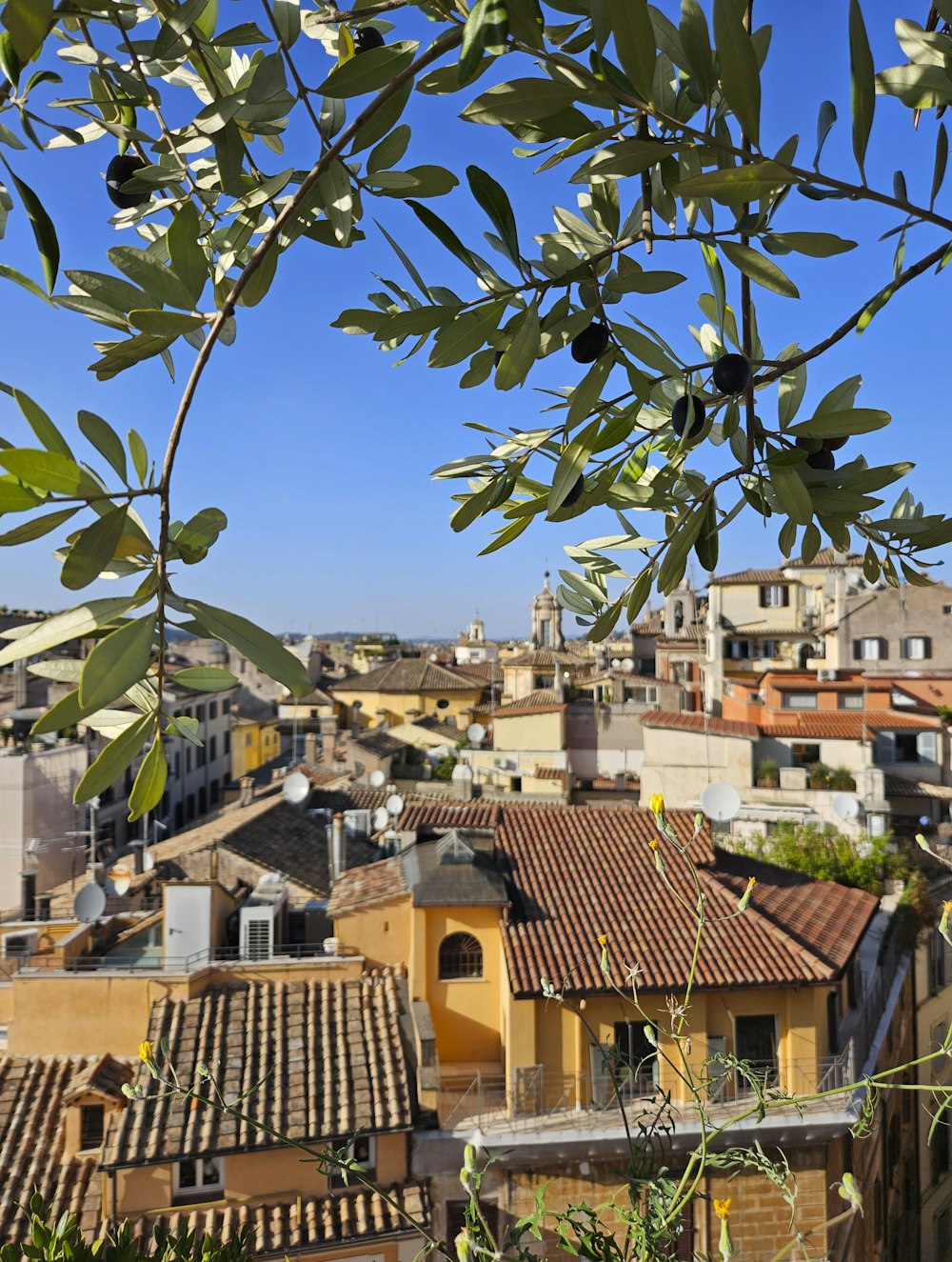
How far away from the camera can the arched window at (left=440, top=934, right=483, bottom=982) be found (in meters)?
10.1

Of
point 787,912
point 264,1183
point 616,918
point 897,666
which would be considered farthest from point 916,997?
point 897,666

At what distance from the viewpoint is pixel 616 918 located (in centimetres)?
984

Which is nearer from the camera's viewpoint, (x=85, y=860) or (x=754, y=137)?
(x=754, y=137)

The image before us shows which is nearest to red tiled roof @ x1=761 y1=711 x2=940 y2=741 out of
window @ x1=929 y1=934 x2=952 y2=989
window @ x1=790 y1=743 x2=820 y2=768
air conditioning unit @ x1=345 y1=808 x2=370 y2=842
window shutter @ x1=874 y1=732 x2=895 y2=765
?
window shutter @ x1=874 y1=732 x2=895 y2=765

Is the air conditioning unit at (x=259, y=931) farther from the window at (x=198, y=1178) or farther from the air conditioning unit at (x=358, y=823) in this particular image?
the air conditioning unit at (x=358, y=823)

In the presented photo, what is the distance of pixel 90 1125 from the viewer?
8422 millimetres

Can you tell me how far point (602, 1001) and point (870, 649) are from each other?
18744 mm

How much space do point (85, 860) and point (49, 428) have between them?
73.2ft

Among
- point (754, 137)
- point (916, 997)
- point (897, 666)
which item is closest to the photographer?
point (754, 137)

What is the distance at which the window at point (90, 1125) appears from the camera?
834cm

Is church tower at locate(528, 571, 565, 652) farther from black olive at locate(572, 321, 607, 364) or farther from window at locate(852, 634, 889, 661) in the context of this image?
black olive at locate(572, 321, 607, 364)

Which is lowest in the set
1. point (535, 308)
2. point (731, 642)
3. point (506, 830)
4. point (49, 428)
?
point (506, 830)

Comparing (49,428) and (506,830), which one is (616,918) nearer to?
(506,830)

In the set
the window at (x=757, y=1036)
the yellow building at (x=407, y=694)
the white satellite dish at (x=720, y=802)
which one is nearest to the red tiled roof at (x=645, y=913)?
the white satellite dish at (x=720, y=802)
